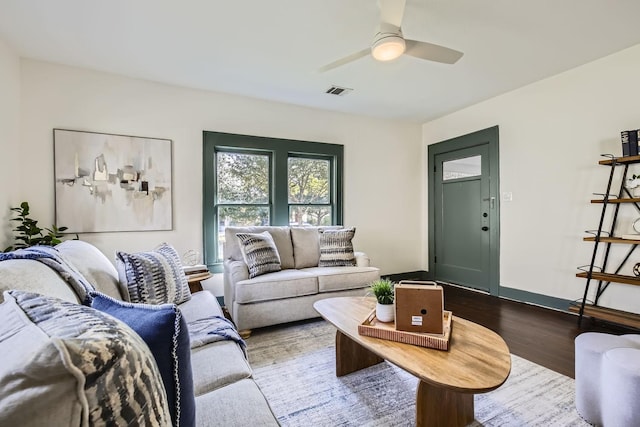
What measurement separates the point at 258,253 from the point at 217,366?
1798mm

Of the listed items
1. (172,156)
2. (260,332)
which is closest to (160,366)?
(260,332)

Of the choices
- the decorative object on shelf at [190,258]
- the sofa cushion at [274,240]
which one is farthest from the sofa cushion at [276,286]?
the decorative object on shelf at [190,258]

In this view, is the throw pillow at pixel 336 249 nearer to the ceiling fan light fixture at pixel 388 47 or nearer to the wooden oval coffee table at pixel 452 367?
the wooden oval coffee table at pixel 452 367

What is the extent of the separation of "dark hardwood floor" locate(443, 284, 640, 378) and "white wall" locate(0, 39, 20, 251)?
4418mm

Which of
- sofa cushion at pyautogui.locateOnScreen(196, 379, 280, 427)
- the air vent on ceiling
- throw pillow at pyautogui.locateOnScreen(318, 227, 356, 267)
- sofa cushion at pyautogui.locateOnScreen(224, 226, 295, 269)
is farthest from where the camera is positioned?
the air vent on ceiling

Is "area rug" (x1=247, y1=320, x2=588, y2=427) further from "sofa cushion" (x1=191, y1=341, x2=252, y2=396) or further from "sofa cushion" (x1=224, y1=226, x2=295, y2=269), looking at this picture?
"sofa cushion" (x1=224, y1=226, x2=295, y2=269)

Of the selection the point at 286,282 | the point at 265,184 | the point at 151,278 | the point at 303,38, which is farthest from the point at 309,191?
the point at 151,278

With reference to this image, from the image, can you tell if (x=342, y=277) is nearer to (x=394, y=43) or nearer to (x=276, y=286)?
(x=276, y=286)

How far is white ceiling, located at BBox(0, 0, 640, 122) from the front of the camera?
2.19m

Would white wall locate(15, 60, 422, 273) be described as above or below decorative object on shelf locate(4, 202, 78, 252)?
above

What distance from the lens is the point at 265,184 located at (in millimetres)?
4066

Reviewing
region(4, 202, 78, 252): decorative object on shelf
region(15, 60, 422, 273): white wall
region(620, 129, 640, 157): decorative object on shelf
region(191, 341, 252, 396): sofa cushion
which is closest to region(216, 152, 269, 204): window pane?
region(15, 60, 422, 273): white wall

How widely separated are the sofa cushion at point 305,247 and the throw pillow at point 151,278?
1467 mm

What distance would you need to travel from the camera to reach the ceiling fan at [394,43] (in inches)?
73.3
